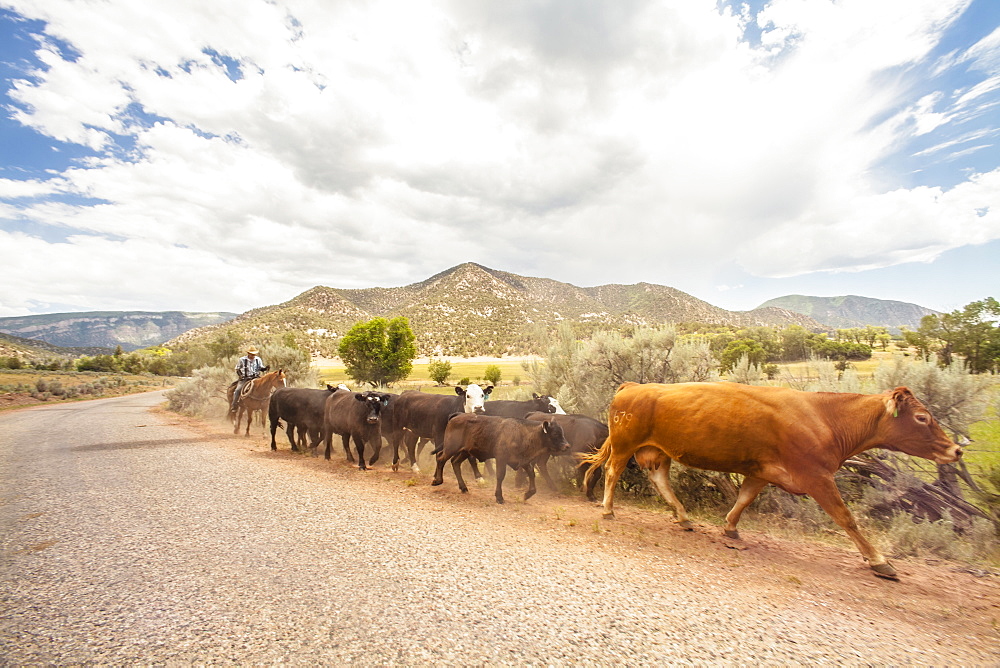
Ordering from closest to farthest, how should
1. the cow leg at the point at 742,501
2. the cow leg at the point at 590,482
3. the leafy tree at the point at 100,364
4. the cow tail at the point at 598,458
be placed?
the cow leg at the point at 742,501
the cow tail at the point at 598,458
the cow leg at the point at 590,482
the leafy tree at the point at 100,364

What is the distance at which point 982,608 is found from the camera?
12.1 ft

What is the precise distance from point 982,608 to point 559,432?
4722 millimetres

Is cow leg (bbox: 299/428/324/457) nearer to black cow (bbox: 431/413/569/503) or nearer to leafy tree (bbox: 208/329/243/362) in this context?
black cow (bbox: 431/413/569/503)

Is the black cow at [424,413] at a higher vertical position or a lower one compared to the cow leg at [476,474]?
higher

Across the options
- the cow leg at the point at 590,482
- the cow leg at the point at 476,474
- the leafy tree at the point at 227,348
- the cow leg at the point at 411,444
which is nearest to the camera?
the cow leg at the point at 590,482

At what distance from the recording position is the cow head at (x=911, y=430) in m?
4.39

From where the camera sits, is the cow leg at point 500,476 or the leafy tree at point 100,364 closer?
the cow leg at point 500,476

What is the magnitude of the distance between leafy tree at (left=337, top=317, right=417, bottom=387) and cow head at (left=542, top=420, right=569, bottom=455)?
136 ft

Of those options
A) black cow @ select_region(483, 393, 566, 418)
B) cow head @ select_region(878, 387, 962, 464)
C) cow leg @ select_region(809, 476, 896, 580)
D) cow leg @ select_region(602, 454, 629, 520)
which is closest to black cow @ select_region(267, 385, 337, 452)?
black cow @ select_region(483, 393, 566, 418)

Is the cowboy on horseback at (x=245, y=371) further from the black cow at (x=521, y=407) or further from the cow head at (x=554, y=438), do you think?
the cow head at (x=554, y=438)

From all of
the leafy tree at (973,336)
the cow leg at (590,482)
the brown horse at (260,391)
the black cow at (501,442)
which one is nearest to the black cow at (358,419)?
the black cow at (501,442)

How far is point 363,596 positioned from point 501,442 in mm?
3773

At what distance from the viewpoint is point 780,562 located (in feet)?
15.4

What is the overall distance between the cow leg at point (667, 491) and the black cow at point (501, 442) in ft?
4.72
